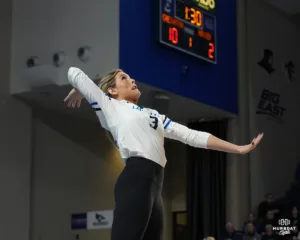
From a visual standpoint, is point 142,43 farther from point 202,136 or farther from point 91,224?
point 202,136

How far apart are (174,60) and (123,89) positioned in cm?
931

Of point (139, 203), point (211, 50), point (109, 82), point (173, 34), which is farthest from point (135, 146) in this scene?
point (211, 50)

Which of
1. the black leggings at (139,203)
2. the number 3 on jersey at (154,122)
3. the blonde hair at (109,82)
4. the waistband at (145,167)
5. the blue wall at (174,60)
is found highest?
the blue wall at (174,60)

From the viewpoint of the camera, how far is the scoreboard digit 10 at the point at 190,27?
1229 cm

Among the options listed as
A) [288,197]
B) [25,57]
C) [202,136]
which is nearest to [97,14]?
[25,57]

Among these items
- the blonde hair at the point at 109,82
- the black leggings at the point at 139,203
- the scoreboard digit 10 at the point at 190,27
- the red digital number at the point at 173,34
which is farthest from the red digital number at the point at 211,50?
the black leggings at the point at 139,203

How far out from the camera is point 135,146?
3373 mm

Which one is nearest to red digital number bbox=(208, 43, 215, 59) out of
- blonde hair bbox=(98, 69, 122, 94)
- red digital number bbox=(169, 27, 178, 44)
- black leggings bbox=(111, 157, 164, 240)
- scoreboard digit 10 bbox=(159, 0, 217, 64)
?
scoreboard digit 10 bbox=(159, 0, 217, 64)

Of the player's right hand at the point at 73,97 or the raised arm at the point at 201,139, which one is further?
the player's right hand at the point at 73,97

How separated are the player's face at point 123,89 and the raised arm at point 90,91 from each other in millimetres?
122

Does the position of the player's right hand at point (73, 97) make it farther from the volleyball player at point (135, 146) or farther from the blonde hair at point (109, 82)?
the blonde hair at point (109, 82)

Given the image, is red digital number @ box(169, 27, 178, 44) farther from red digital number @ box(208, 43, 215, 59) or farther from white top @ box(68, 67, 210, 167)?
white top @ box(68, 67, 210, 167)

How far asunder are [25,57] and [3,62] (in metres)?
0.44

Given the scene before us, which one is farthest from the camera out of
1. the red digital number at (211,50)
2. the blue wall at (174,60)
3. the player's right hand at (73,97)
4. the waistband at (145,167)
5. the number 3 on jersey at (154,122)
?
the red digital number at (211,50)
